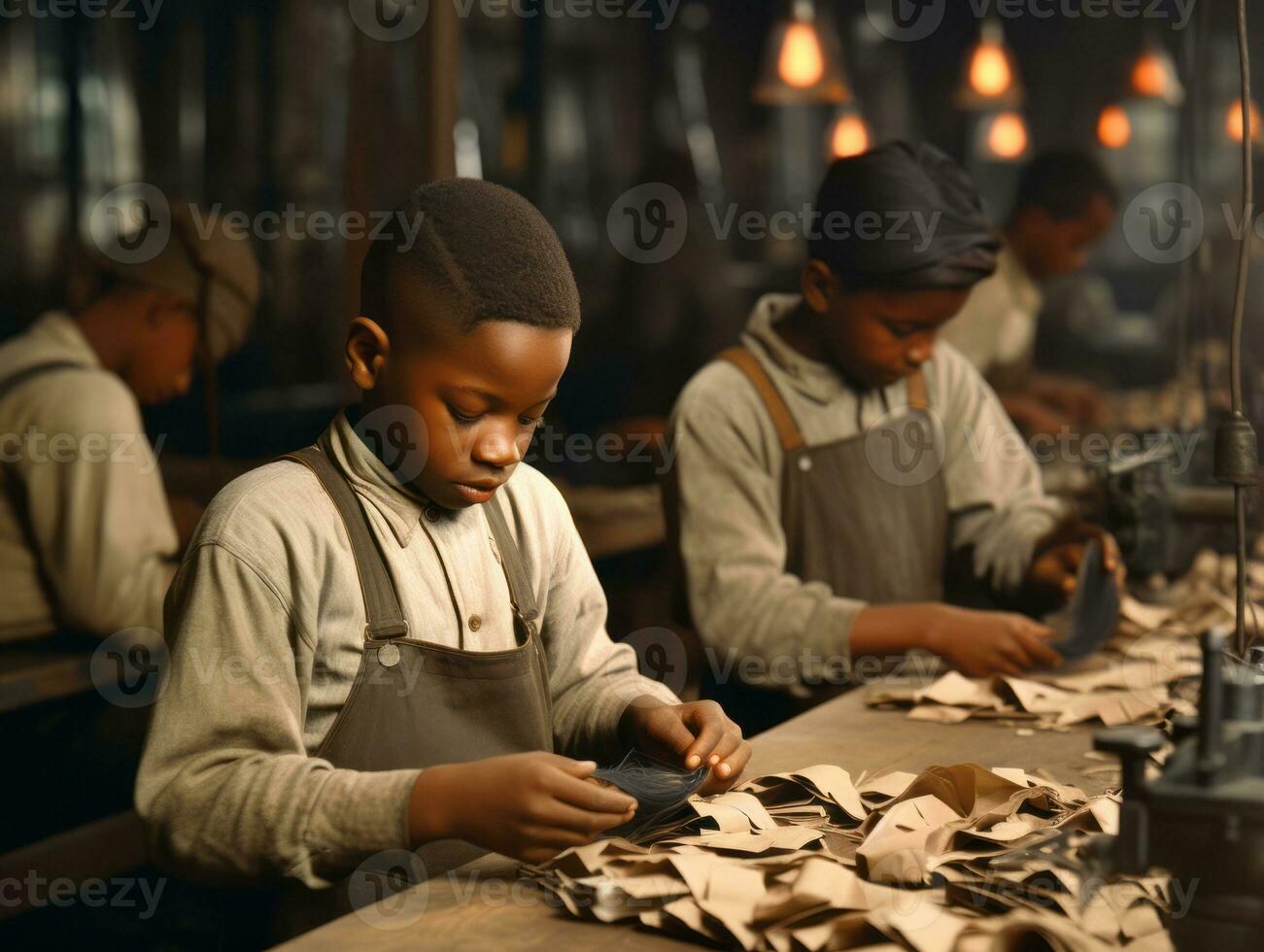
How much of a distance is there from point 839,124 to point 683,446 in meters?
5.85

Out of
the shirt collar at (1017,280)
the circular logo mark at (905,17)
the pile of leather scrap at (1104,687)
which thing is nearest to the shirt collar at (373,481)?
the pile of leather scrap at (1104,687)

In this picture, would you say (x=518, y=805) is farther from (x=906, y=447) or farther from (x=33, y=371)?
(x=33, y=371)

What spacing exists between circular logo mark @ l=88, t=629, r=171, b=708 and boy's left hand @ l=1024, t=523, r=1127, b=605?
180cm

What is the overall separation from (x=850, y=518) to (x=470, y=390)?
4.25 feet

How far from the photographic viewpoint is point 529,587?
1.67 metres

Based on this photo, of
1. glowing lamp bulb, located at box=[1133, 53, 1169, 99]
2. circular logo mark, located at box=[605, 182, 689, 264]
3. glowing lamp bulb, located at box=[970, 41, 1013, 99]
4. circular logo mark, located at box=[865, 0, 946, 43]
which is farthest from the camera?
circular logo mark, located at box=[865, 0, 946, 43]

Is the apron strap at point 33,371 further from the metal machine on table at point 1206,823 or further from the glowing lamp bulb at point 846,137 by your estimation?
the glowing lamp bulb at point 846,137

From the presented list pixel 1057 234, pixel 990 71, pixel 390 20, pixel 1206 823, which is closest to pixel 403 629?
pixel 1206 823

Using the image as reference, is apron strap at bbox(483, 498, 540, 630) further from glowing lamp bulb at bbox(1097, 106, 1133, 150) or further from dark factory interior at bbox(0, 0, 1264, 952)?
glowing lamp bulb at bbox(1097, 106, 1133, 150)

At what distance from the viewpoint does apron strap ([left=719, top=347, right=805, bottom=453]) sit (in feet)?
8.41

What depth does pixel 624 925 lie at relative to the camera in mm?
1255

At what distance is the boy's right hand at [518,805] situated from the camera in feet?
4.16

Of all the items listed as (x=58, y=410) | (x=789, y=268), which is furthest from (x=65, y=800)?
(x=789, y=268)

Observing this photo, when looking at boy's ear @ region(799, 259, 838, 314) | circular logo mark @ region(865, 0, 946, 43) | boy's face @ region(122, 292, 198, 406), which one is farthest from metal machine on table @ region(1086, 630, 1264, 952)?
circular logo mark @ region(865, 0, 946, 43)
